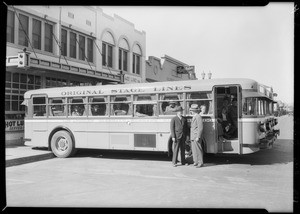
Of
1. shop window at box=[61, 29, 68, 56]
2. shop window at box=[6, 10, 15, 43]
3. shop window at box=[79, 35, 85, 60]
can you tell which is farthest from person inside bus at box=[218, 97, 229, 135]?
shop window at box=[79, 35, 85, 60]

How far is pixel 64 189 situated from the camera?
652 cm

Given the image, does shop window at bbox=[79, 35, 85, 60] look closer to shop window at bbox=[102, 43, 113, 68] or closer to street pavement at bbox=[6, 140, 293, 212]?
shop window at bbox=[102, 43, 113, 68]

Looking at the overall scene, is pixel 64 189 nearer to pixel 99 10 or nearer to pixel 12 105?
pixel 12 105

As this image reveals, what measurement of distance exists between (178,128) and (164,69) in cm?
2243

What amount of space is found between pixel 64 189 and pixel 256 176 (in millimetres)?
4557

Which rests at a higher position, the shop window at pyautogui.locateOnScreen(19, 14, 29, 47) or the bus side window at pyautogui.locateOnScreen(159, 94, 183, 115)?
the shop window at pyautogui.locateOnScreen(19, 14, 29, 47)

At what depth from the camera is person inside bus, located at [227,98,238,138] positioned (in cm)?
926

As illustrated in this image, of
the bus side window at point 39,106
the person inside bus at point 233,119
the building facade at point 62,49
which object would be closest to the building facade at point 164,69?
the building facade at point 62,49

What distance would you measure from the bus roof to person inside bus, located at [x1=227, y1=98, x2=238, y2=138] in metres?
0.82

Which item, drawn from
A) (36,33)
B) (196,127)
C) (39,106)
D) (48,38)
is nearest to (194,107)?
(196,127)

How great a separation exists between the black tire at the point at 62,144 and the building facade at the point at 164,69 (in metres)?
17.4

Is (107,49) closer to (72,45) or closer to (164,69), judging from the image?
(72,45)

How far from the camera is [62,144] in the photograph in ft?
36.5

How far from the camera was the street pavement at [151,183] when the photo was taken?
559 cm
